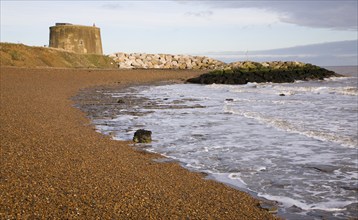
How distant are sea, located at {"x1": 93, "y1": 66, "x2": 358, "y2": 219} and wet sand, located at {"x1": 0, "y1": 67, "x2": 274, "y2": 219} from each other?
65cm

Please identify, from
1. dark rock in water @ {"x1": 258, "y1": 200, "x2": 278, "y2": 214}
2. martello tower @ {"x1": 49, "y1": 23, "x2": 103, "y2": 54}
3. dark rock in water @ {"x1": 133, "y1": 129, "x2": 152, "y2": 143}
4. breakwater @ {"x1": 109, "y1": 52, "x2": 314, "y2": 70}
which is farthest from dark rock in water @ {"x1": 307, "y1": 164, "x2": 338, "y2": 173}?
breakwater @ {"x1": 109, "y1": 52, "x2": 314, "y2": 70}

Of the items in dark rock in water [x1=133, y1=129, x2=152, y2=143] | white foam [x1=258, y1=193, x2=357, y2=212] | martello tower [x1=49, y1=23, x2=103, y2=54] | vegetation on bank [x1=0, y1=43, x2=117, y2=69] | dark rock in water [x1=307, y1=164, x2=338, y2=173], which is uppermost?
martello tower [x1=49, y1=23, x2=103, y2=54]

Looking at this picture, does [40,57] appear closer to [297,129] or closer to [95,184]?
[297,129]

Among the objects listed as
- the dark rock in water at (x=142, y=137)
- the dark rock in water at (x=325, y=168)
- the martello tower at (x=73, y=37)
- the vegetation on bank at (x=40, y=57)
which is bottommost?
the dark rock in water at (x=325, y=168)

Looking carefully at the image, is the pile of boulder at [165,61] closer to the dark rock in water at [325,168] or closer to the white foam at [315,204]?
the dark rock in water at [325,168]

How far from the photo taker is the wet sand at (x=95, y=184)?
15.2 feet

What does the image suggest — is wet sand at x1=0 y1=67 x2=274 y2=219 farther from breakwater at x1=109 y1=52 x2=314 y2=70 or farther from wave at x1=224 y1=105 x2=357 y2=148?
breakwater at x1=109 y1=52 x2=314 y2=70

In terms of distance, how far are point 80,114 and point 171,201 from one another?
9.49 meters

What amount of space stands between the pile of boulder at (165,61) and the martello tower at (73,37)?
17.6 ft

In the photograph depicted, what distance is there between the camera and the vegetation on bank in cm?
3605

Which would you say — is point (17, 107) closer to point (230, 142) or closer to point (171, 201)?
point (230, 142)

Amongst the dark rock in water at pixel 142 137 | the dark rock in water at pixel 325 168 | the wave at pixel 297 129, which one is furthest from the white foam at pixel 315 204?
the dark rock in water at pixel 142 137

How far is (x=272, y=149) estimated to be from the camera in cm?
923

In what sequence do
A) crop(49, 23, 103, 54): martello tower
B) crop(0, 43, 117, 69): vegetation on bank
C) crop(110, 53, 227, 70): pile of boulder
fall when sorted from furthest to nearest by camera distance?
crop(110, 53, 227, 70): pile of boulder < crop(49, 23, 103, 54): martello tower < crop(0, 43, 117, 69): vegetation on bank
